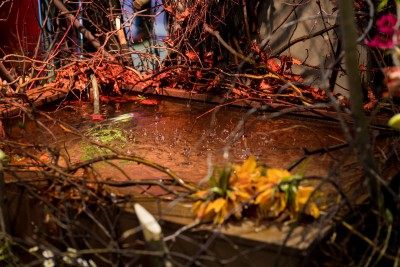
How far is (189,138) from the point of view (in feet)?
13.8

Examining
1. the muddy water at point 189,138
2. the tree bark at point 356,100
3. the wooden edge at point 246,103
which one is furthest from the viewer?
the wooden edge at point 246,103

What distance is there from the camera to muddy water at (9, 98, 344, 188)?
3504 millimetres

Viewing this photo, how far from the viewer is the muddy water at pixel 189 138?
3504 millimetres

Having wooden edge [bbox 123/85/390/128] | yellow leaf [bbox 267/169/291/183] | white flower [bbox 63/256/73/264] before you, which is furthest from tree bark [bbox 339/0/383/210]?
wooden edge [bbox 123/85/390/128]

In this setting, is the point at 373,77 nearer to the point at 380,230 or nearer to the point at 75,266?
the point at 380,230

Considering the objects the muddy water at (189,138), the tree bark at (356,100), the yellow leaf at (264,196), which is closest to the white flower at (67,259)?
the muddy water at (189,138)

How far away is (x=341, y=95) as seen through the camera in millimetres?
5445

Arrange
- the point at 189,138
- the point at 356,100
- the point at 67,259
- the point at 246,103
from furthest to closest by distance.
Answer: the point at 246,103
the point at 189,138
the point at 67,259
the point at 356,100

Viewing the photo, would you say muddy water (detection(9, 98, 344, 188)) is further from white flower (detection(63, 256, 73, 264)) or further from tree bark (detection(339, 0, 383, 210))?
tree bark (detection(339, 0, 383, 210))

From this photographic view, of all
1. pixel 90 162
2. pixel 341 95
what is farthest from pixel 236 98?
pixel 90 162

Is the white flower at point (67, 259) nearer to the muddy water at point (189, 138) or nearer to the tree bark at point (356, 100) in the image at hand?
the muddy water at point (189, 138)

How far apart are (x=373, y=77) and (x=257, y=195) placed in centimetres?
334

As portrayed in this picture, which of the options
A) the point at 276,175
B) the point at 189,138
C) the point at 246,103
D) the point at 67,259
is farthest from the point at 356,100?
the point at 246,103

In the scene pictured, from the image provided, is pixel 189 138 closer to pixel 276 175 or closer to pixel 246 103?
pixel 246 103
